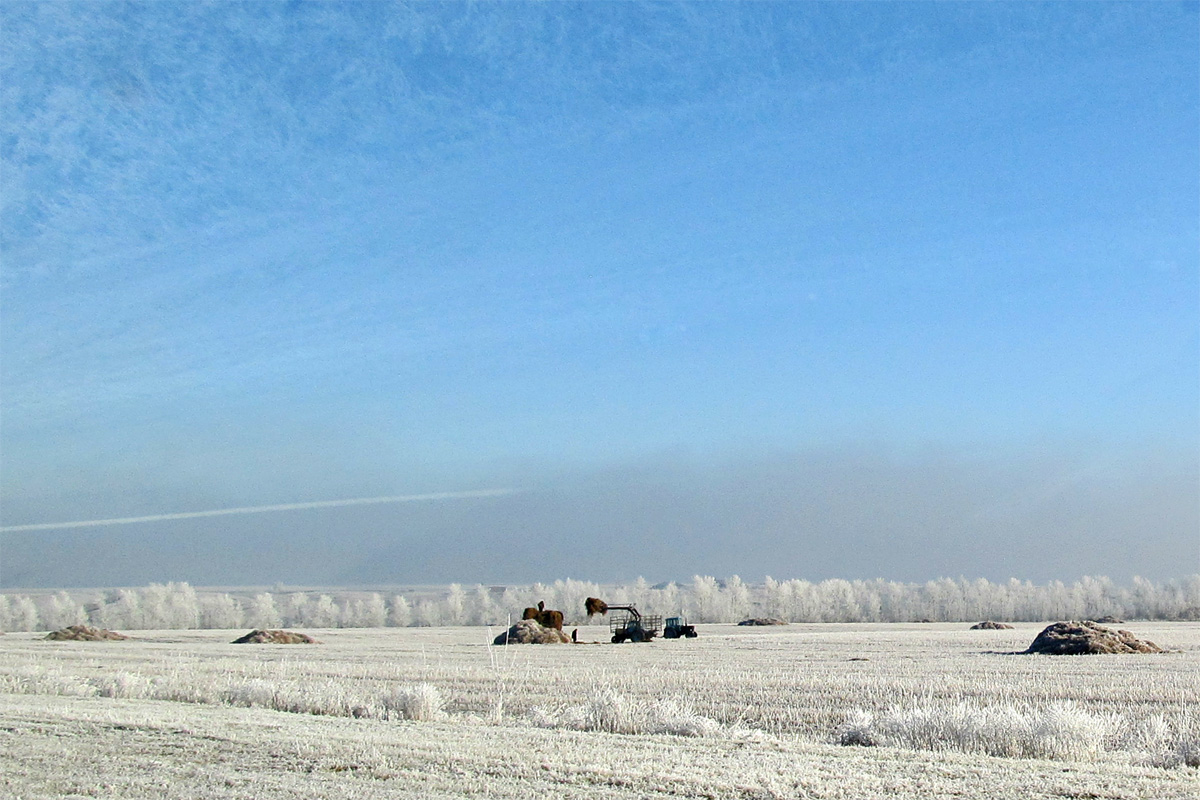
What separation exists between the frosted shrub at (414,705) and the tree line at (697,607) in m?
132

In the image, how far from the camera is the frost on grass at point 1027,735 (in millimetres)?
12898

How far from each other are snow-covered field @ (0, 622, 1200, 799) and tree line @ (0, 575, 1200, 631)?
129 metres

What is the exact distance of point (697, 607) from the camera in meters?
164

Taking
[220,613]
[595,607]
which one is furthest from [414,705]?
[220,613]

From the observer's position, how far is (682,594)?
17712 cm

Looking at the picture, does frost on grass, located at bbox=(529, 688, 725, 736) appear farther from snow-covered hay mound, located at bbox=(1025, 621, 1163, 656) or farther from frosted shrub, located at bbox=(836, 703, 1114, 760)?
snow-covered hay mound, located at bbox=(1025, 621, 1163, 656)

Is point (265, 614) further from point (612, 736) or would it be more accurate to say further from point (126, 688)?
point (612, 736)

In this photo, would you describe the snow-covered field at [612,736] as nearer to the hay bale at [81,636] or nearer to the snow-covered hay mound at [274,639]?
the snow-covered hay mound at [274,639]

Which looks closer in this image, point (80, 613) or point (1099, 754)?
point (1099, 754)

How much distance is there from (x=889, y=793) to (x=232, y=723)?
1033cm

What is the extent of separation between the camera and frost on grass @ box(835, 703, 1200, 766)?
12898 millimetres

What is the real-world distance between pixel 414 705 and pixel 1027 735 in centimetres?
1034

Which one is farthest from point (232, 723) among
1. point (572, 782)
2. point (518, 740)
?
point (572, 782)

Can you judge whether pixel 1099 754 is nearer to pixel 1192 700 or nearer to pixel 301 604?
pixel 1192 700
